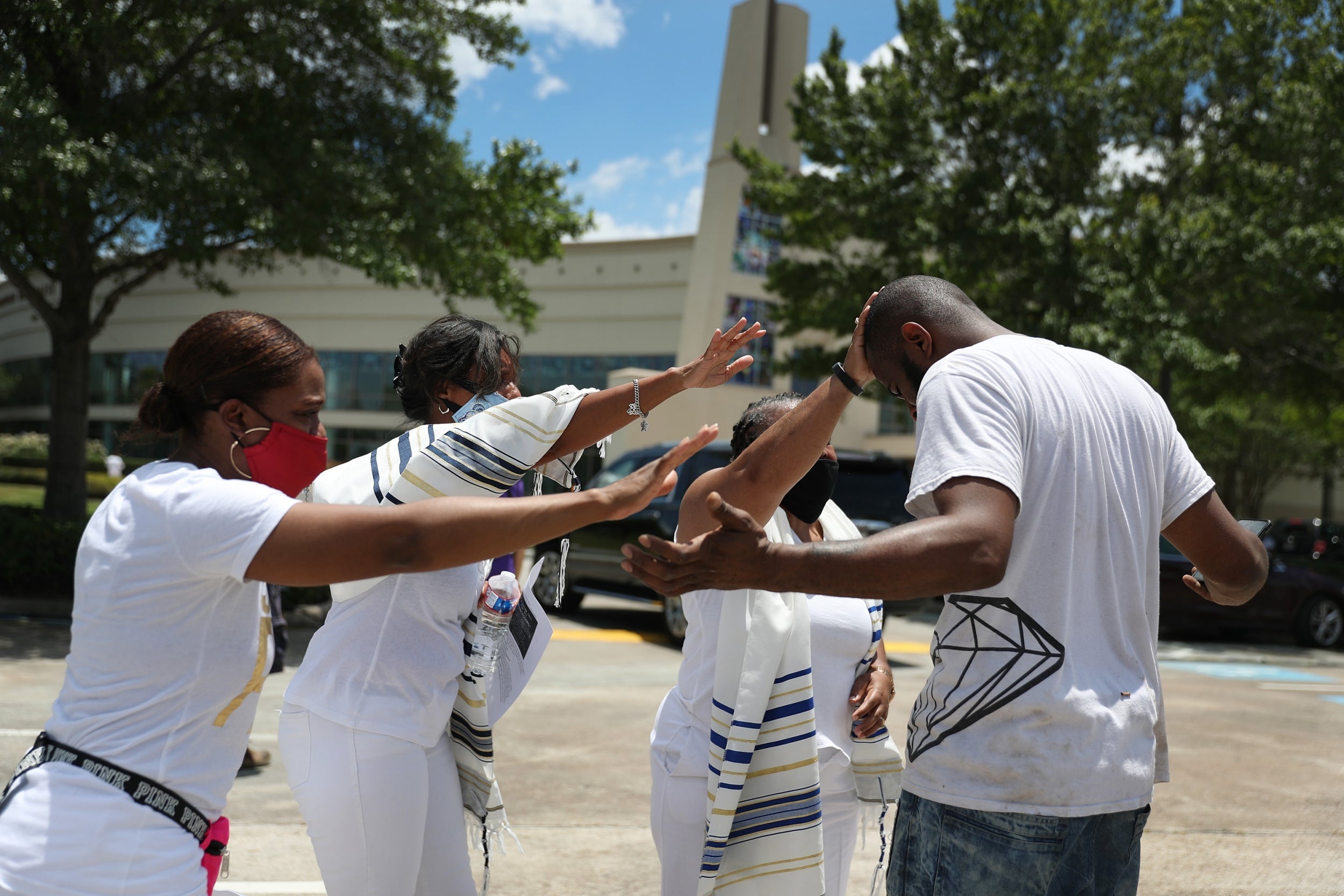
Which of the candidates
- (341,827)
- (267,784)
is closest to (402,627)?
(341,827)

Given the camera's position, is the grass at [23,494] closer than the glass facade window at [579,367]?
Yes

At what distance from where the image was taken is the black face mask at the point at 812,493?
3369mm

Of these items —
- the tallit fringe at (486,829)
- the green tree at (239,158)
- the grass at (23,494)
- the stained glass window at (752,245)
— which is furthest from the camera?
the stained glass window at (752,245)

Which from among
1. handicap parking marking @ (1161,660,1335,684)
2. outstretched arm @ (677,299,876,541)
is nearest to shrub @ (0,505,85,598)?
outstretched arm @ (677,299,876,541)

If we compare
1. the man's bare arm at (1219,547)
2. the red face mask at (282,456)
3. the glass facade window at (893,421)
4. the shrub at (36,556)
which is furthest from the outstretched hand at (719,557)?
the glass facade window at (893,421)

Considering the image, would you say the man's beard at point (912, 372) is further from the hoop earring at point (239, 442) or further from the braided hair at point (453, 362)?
the hoop earring at point (239, 442)

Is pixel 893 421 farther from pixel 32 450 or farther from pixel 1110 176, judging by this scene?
pixel 32 450

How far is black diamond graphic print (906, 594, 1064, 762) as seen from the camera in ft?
6.52

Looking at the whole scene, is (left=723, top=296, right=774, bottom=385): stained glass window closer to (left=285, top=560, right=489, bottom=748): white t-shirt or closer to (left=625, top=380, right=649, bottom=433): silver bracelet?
(left=625, top=380, right=649, bottom=433): silver bracelet

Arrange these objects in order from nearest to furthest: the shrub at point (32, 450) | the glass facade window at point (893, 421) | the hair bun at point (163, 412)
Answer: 1. the hair bun at point (163, 412)
2. the glass facade window at point (893, 421)
3. the shrub at point (32, 450)

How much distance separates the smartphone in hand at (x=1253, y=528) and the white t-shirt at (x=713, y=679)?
872 millimetres

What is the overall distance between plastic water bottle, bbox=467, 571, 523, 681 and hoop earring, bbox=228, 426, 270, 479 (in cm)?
83

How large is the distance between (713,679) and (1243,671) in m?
11.3

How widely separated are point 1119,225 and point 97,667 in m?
17.4
